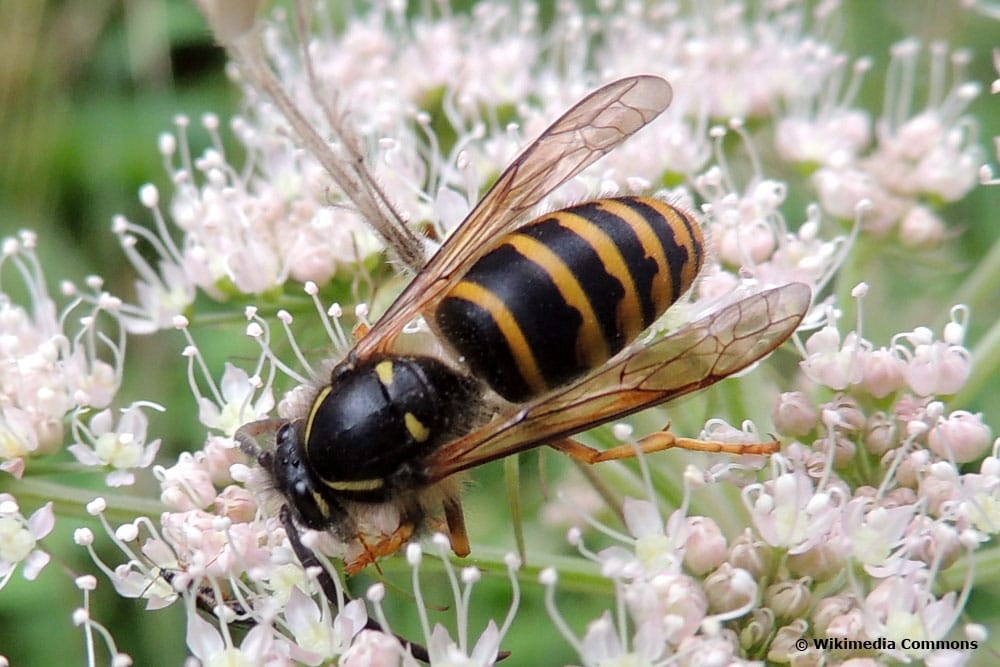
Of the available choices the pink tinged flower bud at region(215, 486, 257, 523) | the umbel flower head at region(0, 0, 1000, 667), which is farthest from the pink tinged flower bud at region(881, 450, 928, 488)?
the pink tinged flower bud at region(215, 486, 257, 523)

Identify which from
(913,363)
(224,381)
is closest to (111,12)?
(224,381)

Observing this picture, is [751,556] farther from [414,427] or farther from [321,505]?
[321,505]

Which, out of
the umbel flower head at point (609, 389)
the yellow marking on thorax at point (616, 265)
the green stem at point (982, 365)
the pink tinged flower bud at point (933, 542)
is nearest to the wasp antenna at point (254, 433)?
the umbel flower head at point (609, 389)

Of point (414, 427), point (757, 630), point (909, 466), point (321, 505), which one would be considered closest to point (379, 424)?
point (414, 427)

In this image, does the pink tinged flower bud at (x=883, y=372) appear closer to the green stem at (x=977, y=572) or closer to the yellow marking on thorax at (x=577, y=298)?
the green stem at (x=977, y=572)

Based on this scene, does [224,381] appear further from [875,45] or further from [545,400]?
[875,45]

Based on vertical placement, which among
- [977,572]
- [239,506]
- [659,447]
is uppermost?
[239,506]

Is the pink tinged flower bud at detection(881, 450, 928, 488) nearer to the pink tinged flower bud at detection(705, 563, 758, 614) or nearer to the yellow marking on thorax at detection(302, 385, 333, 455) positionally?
the pink tinged flower bud at detection(705, 563, 758, 614)

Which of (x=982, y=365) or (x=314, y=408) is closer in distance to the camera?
(x=314, y=408)
